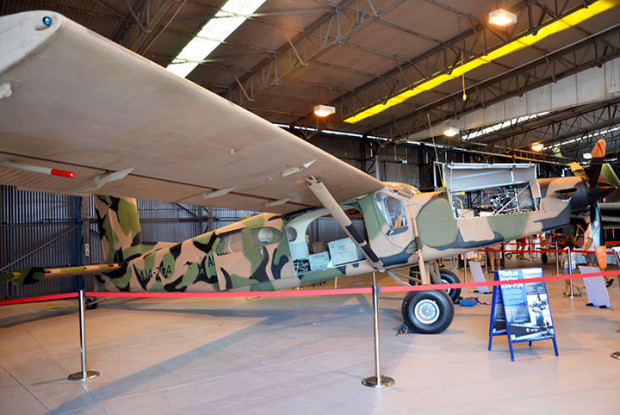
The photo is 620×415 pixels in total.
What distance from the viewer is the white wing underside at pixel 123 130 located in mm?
2611

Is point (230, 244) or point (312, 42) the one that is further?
point (312, 42)

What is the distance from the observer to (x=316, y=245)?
920cm

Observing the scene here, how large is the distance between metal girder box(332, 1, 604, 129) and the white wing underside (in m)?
9.90

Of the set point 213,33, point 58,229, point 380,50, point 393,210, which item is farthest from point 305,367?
point 58,229

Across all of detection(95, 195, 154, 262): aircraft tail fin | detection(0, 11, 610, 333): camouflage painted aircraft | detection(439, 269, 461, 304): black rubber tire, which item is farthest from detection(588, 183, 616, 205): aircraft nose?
detection(95, 195, 154, 262): aircraft tail fin

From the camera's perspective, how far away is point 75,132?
393 cm

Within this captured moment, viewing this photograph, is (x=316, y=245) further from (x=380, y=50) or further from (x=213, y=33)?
(x=380, y=50)

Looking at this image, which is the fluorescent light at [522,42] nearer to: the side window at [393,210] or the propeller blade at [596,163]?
the propeller blade at [596,163]

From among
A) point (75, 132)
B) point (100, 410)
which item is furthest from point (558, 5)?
point (100, 410)

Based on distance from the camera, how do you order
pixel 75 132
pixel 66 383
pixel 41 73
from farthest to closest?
pixel 66 383 < pixel 75 132 < pixel 41 73

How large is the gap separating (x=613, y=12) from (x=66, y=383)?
19074mm

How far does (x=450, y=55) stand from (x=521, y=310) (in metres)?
12.7

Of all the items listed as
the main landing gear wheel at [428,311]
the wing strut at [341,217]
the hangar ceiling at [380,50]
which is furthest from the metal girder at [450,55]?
the main landing gear wheel at [428,311]

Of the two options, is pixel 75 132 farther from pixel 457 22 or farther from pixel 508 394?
pixel 457 22
